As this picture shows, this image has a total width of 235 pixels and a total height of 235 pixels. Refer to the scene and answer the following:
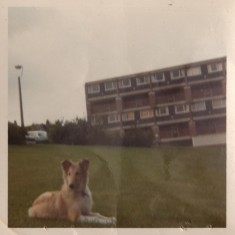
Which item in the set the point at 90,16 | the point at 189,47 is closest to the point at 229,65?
the point at 189,47

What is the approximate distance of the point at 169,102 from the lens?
463 millimetres

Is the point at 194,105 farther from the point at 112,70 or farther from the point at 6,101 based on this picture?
the point at 6,101

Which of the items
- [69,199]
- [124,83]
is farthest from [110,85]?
[69,199]

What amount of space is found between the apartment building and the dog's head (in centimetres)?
5

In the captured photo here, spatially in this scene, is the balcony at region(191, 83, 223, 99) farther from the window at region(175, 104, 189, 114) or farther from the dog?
the dog

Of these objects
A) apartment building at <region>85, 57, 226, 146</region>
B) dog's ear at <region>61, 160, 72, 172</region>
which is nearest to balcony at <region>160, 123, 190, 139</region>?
apartment building at <region>85, 57, 226, 146</region>

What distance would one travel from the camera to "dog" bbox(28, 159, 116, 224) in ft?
1.52

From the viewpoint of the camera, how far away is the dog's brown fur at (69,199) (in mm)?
465

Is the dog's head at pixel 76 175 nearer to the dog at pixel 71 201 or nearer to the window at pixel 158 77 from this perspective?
the dog at pixel 71 201

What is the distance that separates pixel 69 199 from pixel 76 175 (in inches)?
1.0

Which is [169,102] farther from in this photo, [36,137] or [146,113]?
[36,137]

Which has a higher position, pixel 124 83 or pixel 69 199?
pixel 124 83

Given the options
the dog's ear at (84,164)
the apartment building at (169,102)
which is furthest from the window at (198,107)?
the dog's ear at (84,164)

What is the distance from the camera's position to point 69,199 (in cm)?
47
